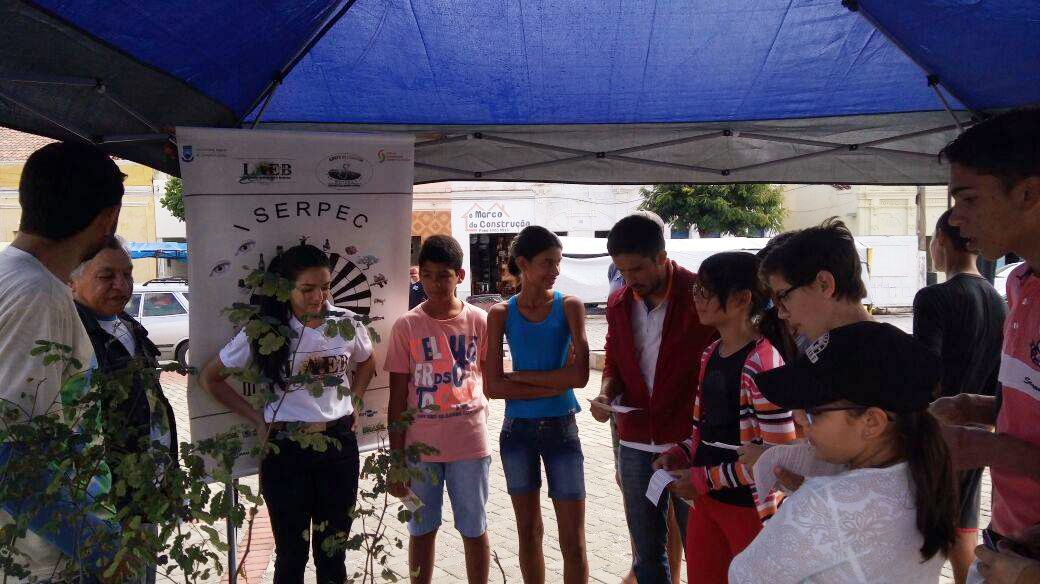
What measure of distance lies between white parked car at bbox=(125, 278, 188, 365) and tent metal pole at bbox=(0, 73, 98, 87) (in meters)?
14.1

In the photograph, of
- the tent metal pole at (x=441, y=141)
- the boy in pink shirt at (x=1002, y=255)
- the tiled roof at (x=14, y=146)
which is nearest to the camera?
the boy in pink shirt at (x=1002, y=255)

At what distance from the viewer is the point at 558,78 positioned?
3811 millimetres

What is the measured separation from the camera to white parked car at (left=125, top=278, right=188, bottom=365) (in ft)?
51.9

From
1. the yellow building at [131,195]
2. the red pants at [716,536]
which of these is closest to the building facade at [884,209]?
the yellow building at [131,195]

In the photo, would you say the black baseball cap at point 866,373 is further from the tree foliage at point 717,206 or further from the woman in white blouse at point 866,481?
the tree foliage at point 717,206

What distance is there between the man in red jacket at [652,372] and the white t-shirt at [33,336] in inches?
83.0

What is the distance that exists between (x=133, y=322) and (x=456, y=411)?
1456 millimetres

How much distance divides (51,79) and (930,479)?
2.70 m

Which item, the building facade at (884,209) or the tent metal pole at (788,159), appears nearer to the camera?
the tent metal pole at (788,159)

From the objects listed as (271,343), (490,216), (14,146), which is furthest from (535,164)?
(14,146)

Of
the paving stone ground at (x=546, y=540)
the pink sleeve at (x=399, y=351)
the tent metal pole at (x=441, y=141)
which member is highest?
the tent metal pole at (x=441, y=141)

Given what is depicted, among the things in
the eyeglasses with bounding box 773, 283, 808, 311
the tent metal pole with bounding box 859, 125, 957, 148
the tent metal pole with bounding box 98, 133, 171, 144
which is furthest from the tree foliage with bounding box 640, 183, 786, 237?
the eyeglasses with bounding box 773, 283, 808, 311

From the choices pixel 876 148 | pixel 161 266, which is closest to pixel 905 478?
pixel 876 148

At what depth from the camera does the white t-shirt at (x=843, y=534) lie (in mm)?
1476
